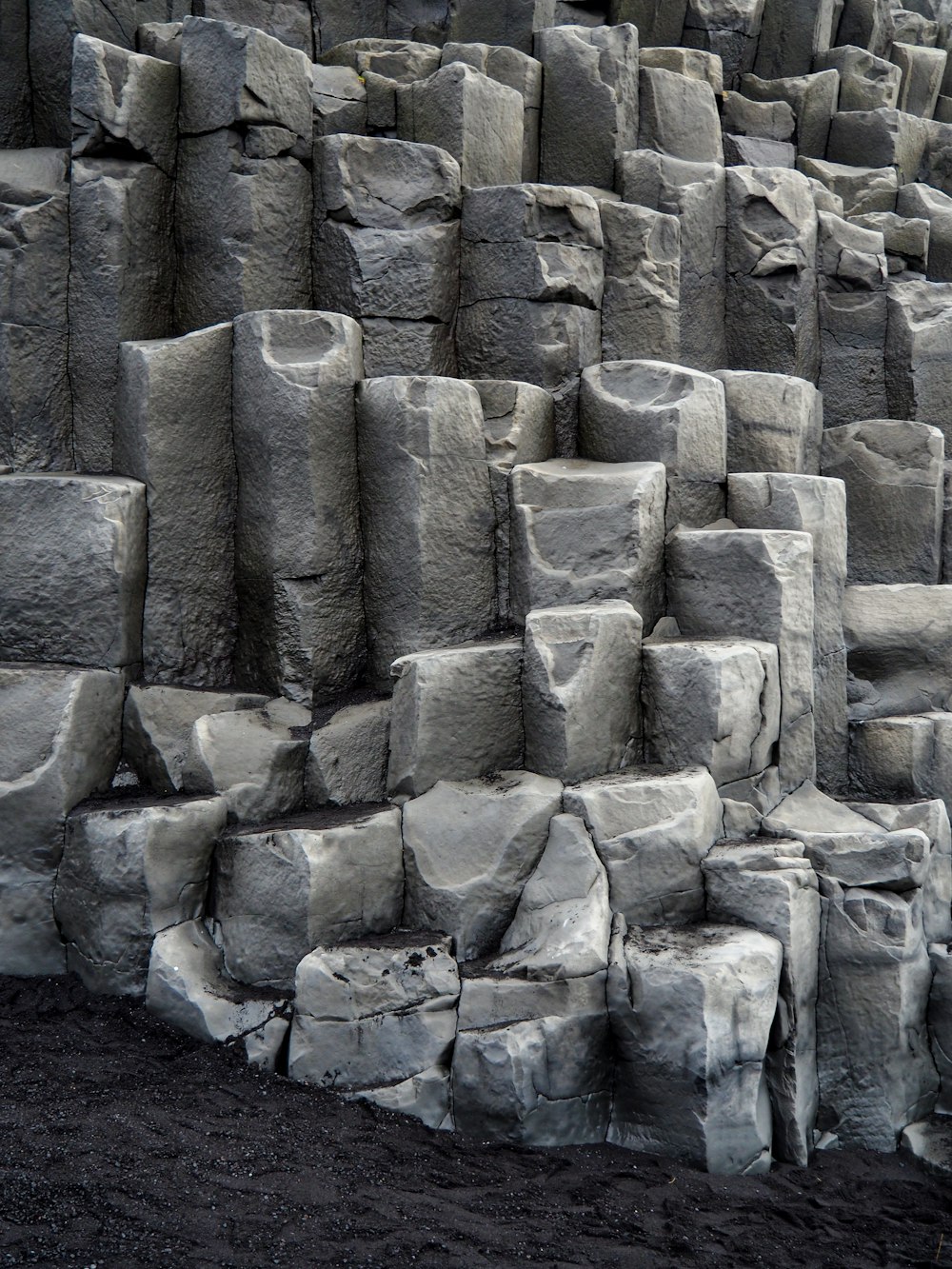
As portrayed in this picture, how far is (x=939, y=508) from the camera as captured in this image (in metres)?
7.64

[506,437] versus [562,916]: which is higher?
[506,437]

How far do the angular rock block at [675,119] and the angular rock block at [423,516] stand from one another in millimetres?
3739

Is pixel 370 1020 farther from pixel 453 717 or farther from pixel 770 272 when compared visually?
pixel 770 272

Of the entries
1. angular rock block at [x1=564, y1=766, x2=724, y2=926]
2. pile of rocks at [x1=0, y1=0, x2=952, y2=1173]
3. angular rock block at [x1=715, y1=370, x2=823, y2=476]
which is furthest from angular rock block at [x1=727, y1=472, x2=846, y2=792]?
angular rock block at [x1=564, y1=766, x2=724, y2=926]

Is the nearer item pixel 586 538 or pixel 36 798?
pixel 36 798

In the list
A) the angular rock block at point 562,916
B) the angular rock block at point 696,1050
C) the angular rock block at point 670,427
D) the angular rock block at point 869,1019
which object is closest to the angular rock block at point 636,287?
the angular rock block at point 670,427

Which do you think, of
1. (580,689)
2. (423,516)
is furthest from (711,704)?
(423,516)

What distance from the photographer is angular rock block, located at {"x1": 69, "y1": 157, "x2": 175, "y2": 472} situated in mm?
6930

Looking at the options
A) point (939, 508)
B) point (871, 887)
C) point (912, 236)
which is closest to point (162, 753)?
point (871, 887)

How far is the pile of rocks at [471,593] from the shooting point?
5.26 m

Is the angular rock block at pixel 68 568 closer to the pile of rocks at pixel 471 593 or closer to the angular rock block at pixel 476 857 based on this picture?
the pile of rocks at pixel 471 593

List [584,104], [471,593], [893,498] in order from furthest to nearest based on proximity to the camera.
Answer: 1. [584,104]
2. [893,498]
3. [471,593]

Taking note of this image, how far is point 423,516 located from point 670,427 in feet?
4.85

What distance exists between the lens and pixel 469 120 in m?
7.91
